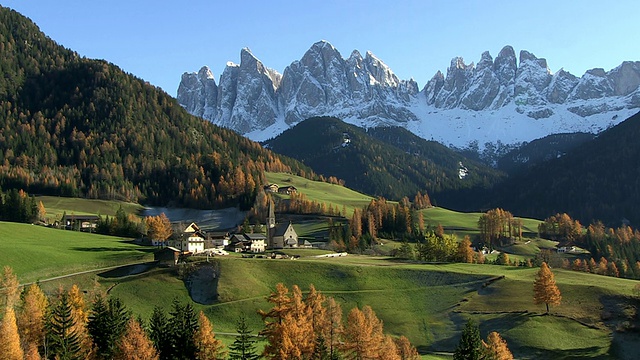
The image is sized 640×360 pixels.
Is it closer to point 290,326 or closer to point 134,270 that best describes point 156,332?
point 290,326

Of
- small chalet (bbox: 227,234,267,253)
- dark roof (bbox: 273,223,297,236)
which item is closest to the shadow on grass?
small chalet (bbox: 227,234,267,253)

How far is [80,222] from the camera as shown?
167625mm

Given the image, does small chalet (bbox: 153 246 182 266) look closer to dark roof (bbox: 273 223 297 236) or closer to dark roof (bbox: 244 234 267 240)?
dark roof (bbox: 244 234 267 240)

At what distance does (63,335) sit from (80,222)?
110218 millimetres

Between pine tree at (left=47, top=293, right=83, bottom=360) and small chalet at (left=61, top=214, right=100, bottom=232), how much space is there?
10169 centimetres

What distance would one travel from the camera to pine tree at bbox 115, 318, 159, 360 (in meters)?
59.9

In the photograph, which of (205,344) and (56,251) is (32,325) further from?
(56,251)

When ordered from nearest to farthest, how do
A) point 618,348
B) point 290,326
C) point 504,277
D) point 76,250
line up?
point 290,326 → point 618,348 → point 504,277 → point 76,250

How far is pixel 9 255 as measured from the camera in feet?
360

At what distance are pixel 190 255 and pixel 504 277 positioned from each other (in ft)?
182

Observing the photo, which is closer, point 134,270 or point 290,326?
point 290,326

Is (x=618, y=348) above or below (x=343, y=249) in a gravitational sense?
below

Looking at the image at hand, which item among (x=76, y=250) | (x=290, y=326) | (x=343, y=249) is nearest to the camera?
(x=290, y=326)

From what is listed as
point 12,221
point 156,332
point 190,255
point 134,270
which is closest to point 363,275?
point 190,255
